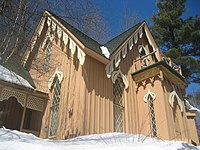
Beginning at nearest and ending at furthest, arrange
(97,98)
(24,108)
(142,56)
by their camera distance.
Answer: (97,98) < (24,108) < (142,56)

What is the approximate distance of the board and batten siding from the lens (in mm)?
6754

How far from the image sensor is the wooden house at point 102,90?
23.3 feet

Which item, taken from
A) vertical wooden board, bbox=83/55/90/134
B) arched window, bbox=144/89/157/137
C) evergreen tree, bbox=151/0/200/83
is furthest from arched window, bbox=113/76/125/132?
evergreen tree, bbox=151/0/200/83

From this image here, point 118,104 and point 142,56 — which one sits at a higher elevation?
point 142,56

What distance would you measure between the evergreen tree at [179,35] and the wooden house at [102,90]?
7.06 metres

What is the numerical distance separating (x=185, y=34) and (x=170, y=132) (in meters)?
12.0

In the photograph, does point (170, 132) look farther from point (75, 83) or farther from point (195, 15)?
point (195, 15)

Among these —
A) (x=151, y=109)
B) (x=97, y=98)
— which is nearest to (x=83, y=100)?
(x=97, y=98)

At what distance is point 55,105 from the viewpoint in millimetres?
8500

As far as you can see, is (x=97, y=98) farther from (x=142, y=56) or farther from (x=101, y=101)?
(x=142, y=56)

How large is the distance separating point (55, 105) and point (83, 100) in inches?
86.3

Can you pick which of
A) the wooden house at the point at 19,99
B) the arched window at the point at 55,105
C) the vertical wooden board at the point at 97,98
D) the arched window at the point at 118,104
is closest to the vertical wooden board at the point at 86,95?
the vertical wooden board at the point at 97,98

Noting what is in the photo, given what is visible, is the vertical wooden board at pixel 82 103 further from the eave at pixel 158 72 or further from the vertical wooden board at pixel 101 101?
the eave at pixel 158 72

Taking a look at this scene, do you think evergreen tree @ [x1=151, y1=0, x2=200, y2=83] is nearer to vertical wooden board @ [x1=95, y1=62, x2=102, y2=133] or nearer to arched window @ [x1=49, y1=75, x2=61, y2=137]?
vertical wooden board @ [x1=95, y1=62, x2=102, y2=133]
